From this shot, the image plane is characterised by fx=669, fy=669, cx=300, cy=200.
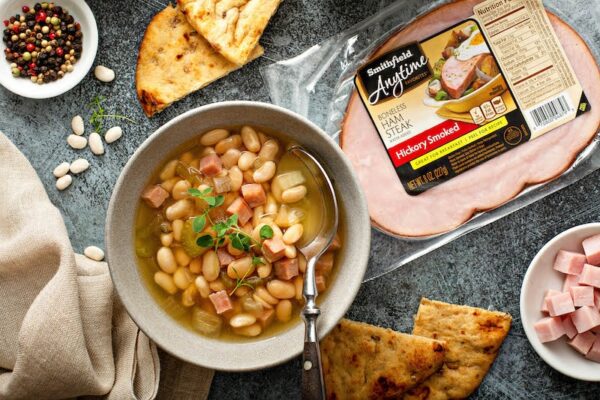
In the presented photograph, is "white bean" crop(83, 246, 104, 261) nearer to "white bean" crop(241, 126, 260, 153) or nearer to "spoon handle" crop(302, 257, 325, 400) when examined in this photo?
"white bean" crop(241, 126, 260, 153)

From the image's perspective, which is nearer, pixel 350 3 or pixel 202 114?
pixel 202 114

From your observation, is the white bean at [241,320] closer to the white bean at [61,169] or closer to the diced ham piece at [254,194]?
the diced ham piece at [254,194]

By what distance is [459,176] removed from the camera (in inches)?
95.7

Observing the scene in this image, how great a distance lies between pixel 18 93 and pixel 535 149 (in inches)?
73.0

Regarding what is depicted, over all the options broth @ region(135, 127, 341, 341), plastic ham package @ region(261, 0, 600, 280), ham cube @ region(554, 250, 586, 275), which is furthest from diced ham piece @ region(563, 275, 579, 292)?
broth @ region(135, 127, 341, 341)

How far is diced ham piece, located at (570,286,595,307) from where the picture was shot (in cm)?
226

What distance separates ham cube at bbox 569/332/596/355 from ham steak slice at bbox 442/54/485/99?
3.07 feet

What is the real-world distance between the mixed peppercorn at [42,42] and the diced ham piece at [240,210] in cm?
83

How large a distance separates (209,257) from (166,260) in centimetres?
14

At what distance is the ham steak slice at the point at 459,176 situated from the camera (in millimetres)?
2400

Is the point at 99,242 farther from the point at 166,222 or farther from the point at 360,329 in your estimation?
the point at 360,329

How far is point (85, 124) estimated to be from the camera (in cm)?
240

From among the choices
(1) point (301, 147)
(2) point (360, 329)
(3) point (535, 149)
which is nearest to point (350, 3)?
(1) point (301, 147)

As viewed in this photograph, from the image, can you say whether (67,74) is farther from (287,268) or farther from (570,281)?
(570,281)
